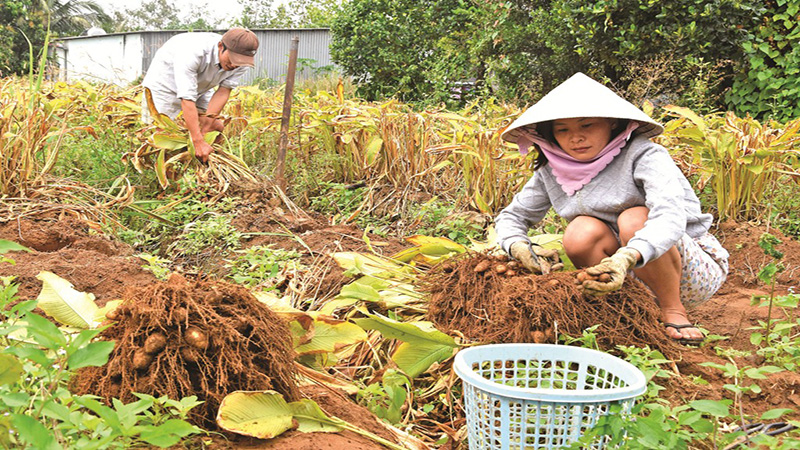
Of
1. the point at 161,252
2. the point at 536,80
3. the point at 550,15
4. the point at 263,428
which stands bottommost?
the point at 161,252

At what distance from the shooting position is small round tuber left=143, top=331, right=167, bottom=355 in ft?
4.09

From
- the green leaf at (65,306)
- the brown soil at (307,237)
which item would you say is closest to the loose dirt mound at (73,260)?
the green leaf at (65,306)

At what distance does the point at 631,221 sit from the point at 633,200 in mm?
97

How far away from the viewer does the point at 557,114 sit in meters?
1.96

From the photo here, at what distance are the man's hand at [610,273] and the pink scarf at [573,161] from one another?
39cm

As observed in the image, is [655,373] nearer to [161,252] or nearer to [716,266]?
[716,266]

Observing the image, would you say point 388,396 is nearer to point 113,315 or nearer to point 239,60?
point 113,315

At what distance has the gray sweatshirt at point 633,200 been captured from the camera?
183 centimetres

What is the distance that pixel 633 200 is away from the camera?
2.05 m

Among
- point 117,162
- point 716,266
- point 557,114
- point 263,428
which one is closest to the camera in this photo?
point 263,428

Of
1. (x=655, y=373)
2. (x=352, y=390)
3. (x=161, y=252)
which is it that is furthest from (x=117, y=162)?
(x=655, y=373)

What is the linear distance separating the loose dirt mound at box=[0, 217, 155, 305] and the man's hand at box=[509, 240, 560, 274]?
45.6 inches

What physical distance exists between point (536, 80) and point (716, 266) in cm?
453

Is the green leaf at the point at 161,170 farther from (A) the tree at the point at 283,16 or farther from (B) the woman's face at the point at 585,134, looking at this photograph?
(A) the tree at the point at 283,16
